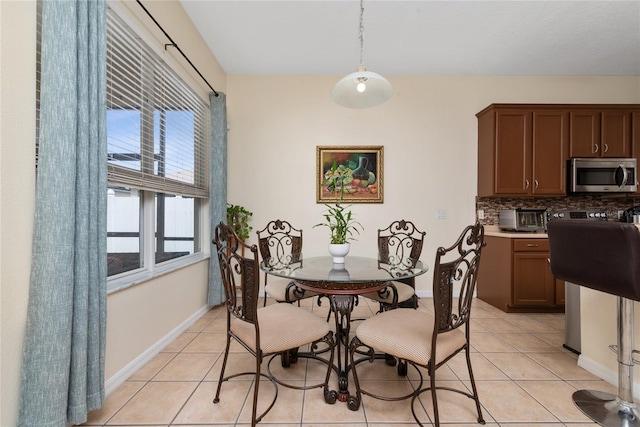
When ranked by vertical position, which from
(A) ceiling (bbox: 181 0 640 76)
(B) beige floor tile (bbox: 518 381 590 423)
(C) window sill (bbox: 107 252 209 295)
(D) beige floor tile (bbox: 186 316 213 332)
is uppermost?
(A) ceiling (bbox: 181 0 640 76)

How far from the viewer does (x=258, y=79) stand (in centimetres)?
367

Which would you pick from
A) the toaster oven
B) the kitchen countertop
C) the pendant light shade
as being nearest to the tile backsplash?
the kitchen countertop

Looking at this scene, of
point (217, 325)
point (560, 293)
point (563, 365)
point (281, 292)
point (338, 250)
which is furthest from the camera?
point (560, 293)

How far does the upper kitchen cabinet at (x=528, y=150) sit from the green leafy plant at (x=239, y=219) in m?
3.11

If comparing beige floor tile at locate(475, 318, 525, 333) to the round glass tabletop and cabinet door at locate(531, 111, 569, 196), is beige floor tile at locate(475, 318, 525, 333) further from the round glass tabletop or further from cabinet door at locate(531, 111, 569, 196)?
cabinet door at locate(531, 111, 569, 196)

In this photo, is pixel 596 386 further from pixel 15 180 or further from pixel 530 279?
pixel 15 180

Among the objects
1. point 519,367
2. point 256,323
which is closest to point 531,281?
point 519,367

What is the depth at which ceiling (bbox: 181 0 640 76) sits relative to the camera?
2.45 meters

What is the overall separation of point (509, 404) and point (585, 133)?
340 centimetres

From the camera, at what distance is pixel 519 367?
200 centimetres

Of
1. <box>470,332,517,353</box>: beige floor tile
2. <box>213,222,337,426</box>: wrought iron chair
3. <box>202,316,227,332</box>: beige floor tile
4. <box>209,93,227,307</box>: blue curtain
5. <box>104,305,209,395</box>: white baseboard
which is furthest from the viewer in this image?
<box>209,93,227,307</box>: blue curtain

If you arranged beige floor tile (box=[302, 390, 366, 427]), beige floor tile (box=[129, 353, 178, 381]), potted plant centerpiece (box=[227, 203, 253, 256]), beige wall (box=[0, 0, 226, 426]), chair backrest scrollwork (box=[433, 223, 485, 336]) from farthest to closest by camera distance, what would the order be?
potted plant centerpiece (box=[227, 203, 253, 256]) → beige floor tile (box=[129, 353, 178, 381]) → beige floor tile (box=[302, 390, 366, 427]) → chair backrest scrollwork (box=[433, 223, 485, 336]) → beige wall (box=[0, 0, 226, 426])

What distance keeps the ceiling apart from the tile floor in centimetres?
298

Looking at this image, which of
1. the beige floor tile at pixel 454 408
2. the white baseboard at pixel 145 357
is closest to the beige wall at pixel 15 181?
the white baseboard at pixel 145 357
